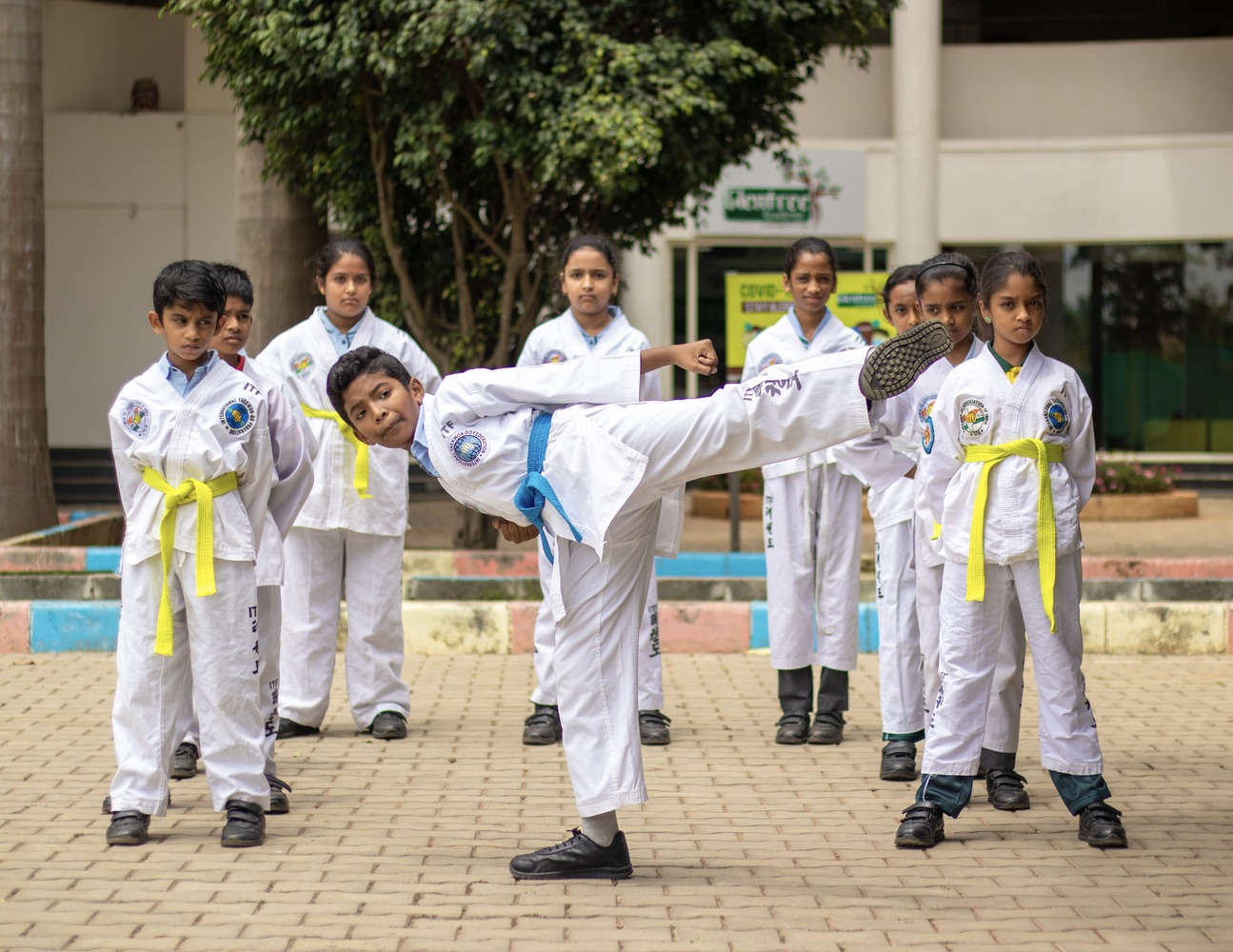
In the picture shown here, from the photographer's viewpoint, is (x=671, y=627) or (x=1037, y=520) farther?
(x=671, y=627)

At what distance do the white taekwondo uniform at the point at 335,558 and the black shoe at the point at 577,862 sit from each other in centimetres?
226

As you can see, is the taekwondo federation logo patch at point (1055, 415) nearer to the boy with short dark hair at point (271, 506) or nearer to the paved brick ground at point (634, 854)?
the paved brick ground at point (634, 854)

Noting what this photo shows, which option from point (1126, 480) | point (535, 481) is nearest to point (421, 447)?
point (535, 481)

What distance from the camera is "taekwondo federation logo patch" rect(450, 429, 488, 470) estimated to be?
4.26 m

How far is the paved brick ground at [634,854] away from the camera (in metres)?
3.97

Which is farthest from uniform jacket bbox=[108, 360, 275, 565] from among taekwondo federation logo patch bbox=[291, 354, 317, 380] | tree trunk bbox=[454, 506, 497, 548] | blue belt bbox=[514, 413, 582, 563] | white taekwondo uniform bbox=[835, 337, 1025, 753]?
tree trunk bbox=[454, 506, 497, 548]

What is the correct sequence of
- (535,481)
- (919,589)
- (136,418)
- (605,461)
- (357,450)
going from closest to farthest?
(605,461), (535,481), (136,418), (919,589), (357,450)

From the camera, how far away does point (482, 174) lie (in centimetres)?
1094

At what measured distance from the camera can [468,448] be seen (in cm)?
426

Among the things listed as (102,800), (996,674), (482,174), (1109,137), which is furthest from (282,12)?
(1109,137)

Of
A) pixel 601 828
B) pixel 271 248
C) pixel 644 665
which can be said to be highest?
pixel 271 248

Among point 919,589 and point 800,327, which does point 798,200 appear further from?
point 919,589

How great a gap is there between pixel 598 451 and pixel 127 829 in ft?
6.46

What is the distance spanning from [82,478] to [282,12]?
9.58m
